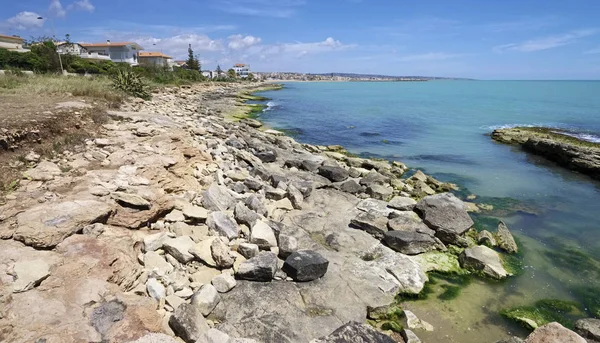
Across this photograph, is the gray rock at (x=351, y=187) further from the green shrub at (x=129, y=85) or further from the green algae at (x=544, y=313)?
the green shrub at (x=129, y=85)

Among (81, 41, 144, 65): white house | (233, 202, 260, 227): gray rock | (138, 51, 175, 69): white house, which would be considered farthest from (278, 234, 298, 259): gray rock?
(138, 51, 175, 69): white house

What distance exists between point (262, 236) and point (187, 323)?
2.84 metres

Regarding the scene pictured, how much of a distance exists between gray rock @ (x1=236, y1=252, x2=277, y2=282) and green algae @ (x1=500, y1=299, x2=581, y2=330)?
4.70 m

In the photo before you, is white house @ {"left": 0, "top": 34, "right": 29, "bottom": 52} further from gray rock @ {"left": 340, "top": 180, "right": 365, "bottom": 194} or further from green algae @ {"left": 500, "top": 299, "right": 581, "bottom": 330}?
green algae @ {"left": 500, "top": 299, "right": 581, "bottom": 330}

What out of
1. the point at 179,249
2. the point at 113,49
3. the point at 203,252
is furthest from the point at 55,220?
the point at 113,49

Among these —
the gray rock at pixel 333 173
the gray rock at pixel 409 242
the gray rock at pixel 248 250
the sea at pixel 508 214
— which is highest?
the gray rock at pixel 248 250

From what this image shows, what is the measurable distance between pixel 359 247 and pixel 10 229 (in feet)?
22.2

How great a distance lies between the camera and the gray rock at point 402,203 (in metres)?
11.0

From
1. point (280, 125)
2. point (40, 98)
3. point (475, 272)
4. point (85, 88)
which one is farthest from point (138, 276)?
point (280, 125)

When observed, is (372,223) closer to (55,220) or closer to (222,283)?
(222,283)

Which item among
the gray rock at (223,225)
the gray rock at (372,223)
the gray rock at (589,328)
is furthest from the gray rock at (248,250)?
the gray rock at (589,328)

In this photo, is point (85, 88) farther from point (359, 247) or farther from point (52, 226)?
point (359, 247)

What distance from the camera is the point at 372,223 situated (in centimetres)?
926

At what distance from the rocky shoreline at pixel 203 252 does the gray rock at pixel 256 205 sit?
0.03 metres
